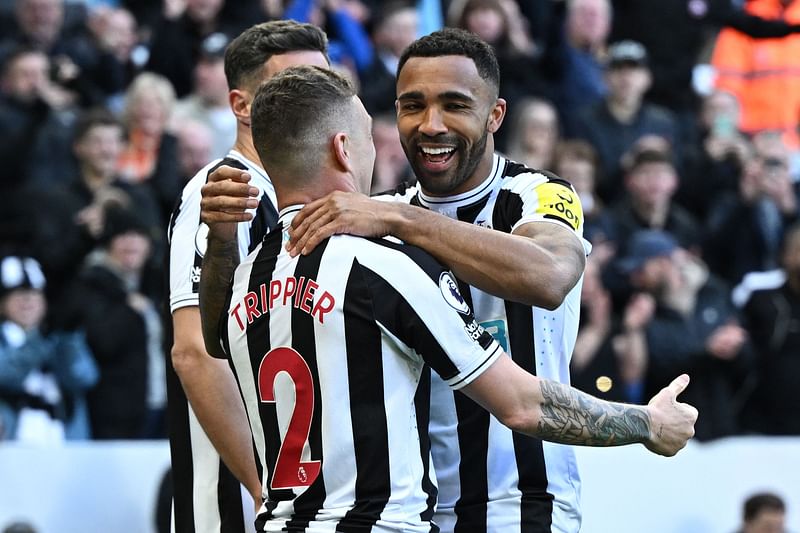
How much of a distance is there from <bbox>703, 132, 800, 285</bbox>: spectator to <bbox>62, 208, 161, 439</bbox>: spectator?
4.59 m

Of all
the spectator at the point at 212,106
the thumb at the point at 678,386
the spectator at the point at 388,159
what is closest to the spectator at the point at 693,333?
the spectator at the point at 388,159

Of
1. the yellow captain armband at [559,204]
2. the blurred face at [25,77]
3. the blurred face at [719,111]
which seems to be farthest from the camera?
the blurred face at [719,111]

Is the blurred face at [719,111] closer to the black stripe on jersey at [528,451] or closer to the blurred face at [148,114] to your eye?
the blurred face at [148,114]

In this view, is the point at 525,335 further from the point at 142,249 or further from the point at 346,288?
the point at 142,249

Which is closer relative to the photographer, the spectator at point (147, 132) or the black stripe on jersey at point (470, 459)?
the black stripe on jersey at point (470, 459)

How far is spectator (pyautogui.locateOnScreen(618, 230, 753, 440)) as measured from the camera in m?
9.88

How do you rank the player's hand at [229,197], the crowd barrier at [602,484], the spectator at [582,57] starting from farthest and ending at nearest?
the spectator at [582,57] < the crowd barrier at [602,484] < the player's hand at [229,197]

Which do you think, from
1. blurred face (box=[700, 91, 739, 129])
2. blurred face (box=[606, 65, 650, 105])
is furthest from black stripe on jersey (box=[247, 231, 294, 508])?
blurred face (box=[700, 91, 739, 129])

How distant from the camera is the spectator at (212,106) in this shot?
36.0 feet

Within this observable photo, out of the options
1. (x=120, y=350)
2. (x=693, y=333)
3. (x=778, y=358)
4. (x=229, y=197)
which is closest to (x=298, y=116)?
(x=229, y=197)

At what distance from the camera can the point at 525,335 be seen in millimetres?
4914

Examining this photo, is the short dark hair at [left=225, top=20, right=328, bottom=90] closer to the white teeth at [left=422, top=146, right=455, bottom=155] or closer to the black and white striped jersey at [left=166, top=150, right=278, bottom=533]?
the black and white striped jersey at [left=166, top=150, right=278, bottom=533]

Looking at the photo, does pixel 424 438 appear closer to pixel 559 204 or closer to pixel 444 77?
pixel 559 204

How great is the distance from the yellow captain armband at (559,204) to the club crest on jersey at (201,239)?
1.17m
